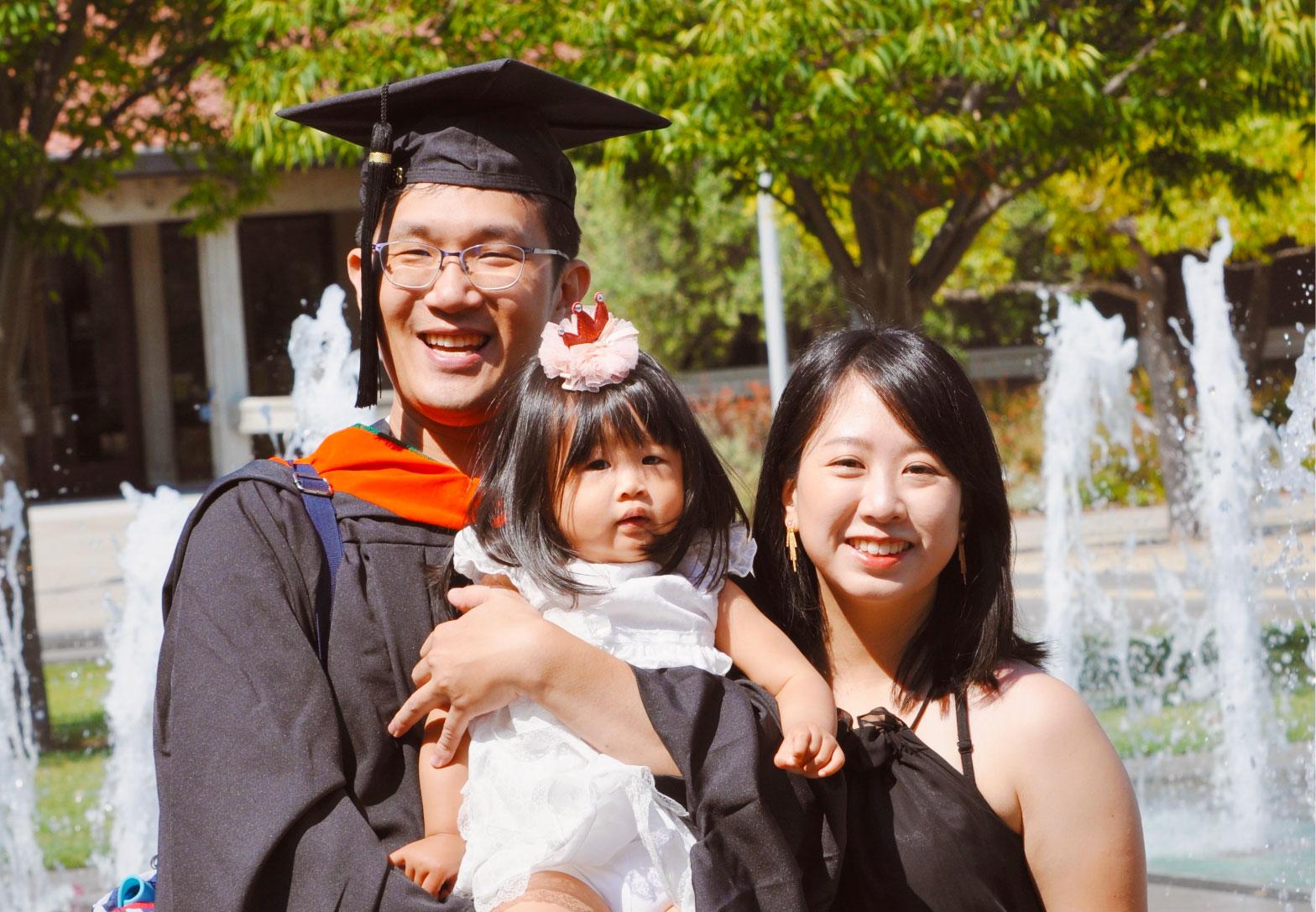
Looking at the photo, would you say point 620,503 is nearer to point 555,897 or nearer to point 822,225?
point 555,897

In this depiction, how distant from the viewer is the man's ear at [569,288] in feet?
8.25

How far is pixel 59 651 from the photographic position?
11102mm

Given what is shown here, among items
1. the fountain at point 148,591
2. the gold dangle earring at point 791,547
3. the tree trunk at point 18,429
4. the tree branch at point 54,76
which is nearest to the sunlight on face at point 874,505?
the gold dangle earring at point 791,547

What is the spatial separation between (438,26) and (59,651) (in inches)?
232

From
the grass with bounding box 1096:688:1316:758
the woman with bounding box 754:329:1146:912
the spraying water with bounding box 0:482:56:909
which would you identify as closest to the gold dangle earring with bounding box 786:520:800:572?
the woman with bounding box 754:329:1146:912

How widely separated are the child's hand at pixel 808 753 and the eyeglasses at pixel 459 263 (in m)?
0.77

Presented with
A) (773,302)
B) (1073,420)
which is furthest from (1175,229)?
(773,302)

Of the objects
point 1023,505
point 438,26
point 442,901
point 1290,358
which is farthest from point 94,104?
point 1290,358

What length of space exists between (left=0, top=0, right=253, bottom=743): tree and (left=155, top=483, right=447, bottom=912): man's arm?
602 centimetres

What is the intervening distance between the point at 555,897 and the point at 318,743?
13.3 inches

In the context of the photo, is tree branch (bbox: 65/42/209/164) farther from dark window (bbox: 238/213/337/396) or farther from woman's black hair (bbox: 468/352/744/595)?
dark window (bbox: 238/213/337/396)

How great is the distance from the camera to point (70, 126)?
8.27m

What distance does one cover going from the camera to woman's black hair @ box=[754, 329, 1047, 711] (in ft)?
7.43

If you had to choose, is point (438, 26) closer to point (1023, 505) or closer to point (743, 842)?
point (743, 842)
